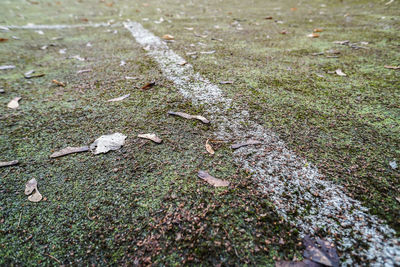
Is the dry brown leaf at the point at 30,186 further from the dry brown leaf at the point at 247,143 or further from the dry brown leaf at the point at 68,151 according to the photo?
the dry brown leaf at the point at 247,143

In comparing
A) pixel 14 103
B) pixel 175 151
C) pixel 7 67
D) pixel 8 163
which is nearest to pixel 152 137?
pixel 175 151

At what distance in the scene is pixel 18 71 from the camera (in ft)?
7.08

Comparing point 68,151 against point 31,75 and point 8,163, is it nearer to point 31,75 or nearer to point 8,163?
point 8,163

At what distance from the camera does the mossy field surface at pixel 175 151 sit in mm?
780

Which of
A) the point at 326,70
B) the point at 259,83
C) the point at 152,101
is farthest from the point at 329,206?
the point at 326,70

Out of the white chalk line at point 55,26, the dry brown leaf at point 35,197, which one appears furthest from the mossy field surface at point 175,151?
the white chalk line at point 55,26

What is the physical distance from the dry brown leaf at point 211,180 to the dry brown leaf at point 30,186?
744 mm

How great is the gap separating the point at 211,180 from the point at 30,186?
0.82m

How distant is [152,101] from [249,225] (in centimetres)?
108

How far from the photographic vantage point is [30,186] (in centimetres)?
100

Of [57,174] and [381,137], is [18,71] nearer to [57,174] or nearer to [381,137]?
[57,174]

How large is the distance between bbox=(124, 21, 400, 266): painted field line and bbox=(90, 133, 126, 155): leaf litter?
1.77 ft

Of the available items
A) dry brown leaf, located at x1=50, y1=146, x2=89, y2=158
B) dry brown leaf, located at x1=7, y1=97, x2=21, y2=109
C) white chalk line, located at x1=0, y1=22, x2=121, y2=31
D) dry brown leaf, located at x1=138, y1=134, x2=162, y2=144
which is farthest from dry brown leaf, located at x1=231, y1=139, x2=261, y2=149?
white chalk line, located at x1=0, y1=22, x2=121, y2=31

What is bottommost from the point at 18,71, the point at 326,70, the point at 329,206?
the point at 18,71
